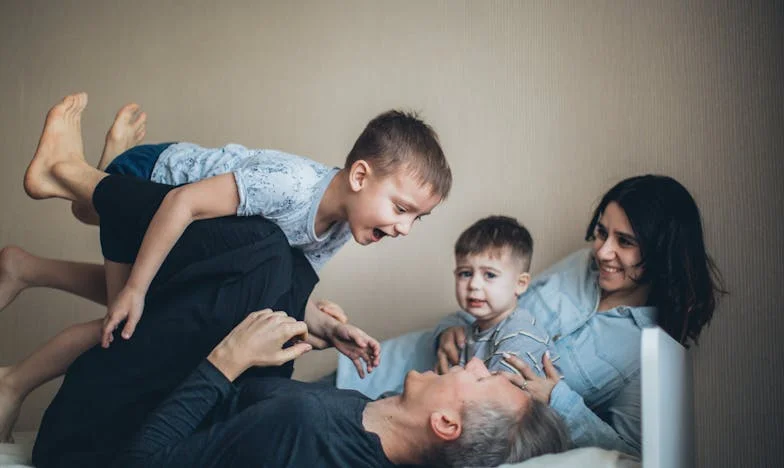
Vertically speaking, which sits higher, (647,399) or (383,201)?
(383,201)

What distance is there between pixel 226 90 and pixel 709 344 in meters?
1.52

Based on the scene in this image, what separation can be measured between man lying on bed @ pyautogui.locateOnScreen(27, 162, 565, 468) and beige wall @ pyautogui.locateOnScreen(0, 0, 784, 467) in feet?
3.11

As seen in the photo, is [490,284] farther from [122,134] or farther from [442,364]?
[122,134]

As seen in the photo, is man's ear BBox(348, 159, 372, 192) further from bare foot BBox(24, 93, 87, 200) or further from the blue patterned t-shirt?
bare foot BBox(24, 93, 87, 200)

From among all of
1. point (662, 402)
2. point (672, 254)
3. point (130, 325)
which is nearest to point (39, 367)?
point (130, 325)

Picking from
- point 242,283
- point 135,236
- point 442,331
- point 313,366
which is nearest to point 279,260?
point 242,283

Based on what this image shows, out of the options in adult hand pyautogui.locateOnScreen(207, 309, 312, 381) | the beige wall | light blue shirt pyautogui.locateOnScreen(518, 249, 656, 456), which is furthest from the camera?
the beige wall

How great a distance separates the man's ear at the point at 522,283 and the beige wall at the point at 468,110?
0.39 m

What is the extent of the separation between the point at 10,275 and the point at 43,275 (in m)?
0.06

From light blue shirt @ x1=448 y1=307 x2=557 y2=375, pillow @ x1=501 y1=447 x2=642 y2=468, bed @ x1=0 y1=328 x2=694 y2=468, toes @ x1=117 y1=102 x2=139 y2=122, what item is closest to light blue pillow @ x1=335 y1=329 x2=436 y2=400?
bed @ x1=0 y1=328 x2=694 y2=468

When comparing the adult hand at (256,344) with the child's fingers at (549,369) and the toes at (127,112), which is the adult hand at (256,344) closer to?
the child's fingers at (549,369)

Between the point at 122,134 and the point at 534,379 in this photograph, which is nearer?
the point at 534,379

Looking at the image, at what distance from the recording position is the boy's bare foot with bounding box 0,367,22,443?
1.55m

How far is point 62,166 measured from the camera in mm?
1665
